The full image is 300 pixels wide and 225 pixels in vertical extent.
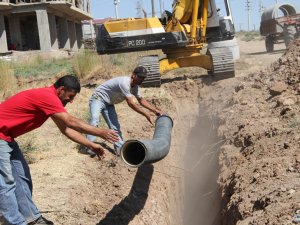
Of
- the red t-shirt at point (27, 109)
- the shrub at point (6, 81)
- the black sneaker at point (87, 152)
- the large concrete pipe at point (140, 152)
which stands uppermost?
the red t-shirt at point (27, 109)

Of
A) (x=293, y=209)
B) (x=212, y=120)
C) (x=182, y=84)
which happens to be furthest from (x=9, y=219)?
(x=182, y=84)

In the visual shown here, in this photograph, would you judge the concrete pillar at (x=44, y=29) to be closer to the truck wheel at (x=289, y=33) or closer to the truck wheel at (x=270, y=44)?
the truck wheel at (x=270, y=44)

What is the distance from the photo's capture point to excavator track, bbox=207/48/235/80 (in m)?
12.9

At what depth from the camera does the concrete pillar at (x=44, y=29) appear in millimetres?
29562

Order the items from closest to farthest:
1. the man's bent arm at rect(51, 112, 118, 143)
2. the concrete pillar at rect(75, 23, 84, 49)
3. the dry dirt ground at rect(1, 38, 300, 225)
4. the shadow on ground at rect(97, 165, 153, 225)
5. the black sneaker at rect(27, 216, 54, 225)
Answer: the man's bent arm at rect(51, 112, 118, 143) → the black sneaker at rect(27, 216, 54, 225) → the dry dirt ground at rect(1, 38, 300, 225) → the shadow on ground at rect(97, 165, 153, 225) → the concrete pillar at rect(75, 23, 84, 49)

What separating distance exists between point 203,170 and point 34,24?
27.3 metres

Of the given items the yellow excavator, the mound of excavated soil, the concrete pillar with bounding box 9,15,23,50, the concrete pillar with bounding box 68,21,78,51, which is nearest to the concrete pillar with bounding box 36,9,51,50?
the concrete pillar with bounding box 9,15,23,50

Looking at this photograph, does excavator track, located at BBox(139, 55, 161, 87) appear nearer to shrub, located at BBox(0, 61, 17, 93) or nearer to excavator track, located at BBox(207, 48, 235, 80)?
excavator track, located at BBox(207, 48, 235, 80)

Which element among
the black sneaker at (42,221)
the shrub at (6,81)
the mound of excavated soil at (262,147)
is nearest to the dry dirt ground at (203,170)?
the mound of excavated soil at (262,147)

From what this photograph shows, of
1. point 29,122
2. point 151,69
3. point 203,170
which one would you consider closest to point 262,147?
point 203,170

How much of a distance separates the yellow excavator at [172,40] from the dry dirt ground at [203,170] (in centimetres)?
148

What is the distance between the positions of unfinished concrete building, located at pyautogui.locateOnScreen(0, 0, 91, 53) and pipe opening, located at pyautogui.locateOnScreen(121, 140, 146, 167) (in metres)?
24.2

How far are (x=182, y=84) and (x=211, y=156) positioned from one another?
5.18m

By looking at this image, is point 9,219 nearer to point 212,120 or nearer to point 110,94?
point 110,94
